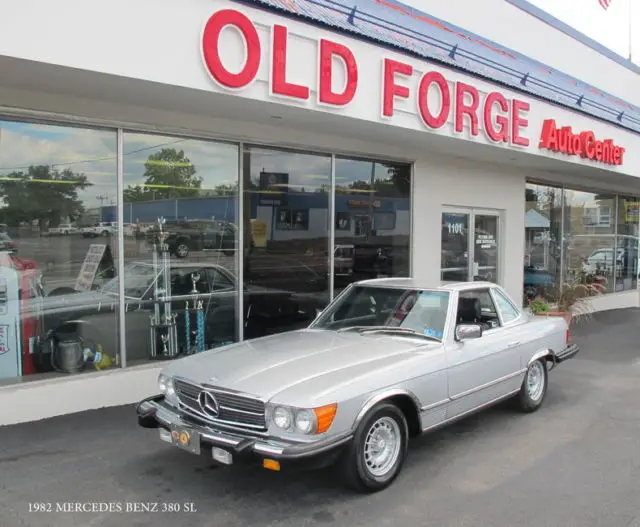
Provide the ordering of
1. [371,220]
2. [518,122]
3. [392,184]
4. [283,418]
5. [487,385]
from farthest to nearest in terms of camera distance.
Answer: [392,184] → [371,220] → [518,122] → [487,385] → [283,418]

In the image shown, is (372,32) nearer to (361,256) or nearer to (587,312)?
(361,256)

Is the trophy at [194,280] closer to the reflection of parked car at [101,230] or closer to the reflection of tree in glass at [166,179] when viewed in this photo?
the reflection of tree in glass at [166,179]

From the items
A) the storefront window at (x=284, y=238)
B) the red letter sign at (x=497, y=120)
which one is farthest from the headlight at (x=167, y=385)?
the red letter sign at (x=497, y=120)

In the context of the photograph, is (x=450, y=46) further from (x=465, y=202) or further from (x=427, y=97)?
(x=465, y=202)

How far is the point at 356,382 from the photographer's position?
157 inches

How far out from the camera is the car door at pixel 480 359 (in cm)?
482

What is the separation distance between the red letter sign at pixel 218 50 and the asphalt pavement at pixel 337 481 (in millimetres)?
3394

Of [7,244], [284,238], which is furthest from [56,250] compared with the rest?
[284,238]

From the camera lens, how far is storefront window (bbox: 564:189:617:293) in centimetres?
1380

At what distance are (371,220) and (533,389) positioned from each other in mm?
3916

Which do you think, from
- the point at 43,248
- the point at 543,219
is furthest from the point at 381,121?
the point at 543,219

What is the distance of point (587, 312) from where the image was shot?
43.4 ft

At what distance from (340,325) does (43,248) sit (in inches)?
131

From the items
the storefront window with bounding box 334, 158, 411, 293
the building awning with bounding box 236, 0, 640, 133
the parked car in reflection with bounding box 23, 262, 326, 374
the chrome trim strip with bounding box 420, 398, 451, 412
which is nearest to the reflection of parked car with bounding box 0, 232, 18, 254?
the parked car in reflection with bounding box 23, 262, 326, 374
